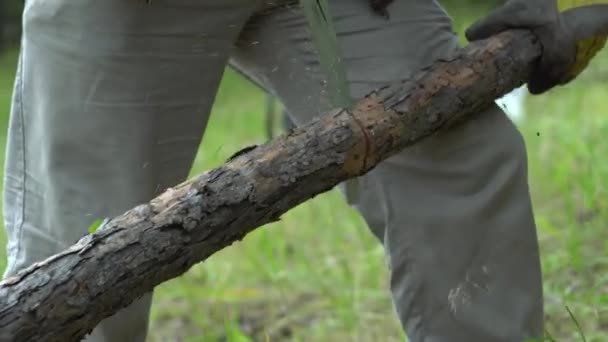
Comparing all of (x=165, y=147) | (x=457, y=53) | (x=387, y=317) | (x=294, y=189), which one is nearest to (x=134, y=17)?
(x=165, y=147)

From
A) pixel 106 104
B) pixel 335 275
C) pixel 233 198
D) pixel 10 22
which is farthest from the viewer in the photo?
pixel 335 275

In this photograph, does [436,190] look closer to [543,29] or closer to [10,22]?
[543,29]

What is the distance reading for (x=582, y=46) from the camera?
177cm

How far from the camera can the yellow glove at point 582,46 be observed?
5.81 feet

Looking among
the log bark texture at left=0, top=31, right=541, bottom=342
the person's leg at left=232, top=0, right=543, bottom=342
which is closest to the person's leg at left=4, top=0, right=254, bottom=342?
the person's leg at left=232, top=0, right=543, bottom=342

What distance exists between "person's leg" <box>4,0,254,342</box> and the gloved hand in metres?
0.43

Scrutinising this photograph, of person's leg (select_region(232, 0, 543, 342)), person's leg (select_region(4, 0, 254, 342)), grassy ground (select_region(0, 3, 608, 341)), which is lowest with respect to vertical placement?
grassy ground (select_region(0, 3, 608, 341))

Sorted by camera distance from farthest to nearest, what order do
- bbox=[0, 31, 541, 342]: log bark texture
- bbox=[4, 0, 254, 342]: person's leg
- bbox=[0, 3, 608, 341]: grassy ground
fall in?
bbox=[0, 3, 608, 341]: grassy ground → bbox=[4, 0, 254, 342]: person's leg → bbox=[0, 31, 541, 342]: log bark texture

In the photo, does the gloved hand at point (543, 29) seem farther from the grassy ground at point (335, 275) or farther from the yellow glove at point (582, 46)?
the grassy ground at point (335, 275)

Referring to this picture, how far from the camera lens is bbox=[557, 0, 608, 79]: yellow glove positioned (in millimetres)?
1771

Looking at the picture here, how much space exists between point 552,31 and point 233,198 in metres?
0.66

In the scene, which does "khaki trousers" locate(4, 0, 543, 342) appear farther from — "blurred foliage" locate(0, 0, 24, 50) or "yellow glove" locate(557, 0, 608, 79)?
"blurred foliage" locate(0, 0, 24, 50)

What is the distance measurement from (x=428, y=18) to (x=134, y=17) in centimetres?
50

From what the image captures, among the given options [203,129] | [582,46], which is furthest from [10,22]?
[582,46]
